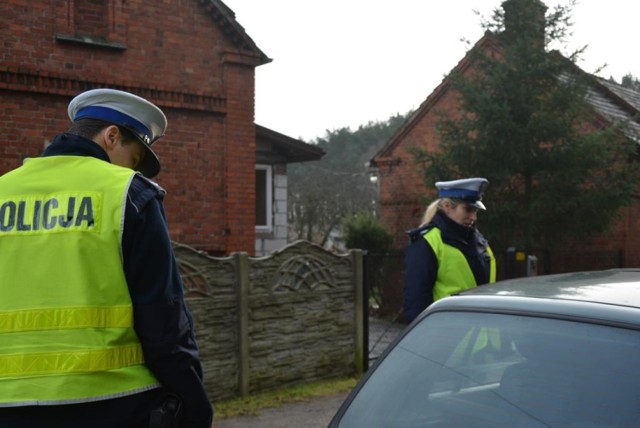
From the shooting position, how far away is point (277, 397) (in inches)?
314

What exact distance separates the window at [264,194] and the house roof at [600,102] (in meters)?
4.10

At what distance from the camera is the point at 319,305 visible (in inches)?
340

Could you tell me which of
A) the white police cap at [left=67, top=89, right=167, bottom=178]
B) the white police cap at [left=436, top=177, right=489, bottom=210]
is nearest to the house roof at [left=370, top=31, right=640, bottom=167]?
the white police cap at [left=436, top=177, right=489, bottom=210]

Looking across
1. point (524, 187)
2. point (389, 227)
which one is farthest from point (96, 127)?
point (389, 227)

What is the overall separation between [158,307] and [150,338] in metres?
0.10

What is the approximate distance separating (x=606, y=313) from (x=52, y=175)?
5.84 ft

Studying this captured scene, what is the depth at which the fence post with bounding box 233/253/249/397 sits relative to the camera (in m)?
7.75

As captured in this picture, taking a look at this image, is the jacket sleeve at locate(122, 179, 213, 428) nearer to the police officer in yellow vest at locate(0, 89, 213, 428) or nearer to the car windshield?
the police officer in yellow vest at locate(0, 89, 213, 428)

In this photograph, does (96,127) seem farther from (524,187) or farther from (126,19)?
(524,187)

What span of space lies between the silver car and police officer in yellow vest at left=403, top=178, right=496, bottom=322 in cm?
179

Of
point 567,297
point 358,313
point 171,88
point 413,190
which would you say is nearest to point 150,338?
point 567,297

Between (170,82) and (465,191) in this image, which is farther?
(170,82)

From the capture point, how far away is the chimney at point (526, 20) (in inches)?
556

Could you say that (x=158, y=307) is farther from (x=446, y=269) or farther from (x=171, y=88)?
(x=171, y=88)
